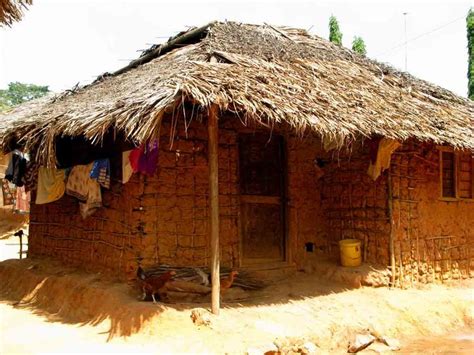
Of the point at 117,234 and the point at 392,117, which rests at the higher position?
the point at 392,117

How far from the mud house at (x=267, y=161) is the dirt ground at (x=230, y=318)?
1.77 feet

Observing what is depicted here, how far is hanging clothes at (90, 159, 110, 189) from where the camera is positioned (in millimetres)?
6746

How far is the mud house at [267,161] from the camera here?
5996 mm

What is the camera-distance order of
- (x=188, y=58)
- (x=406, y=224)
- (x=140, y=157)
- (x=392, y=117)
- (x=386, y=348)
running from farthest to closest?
(x=406, y=224)
(x=392, y=117)
(x=188, y=58)
(x=140, y=157)
(x=386, y=348)

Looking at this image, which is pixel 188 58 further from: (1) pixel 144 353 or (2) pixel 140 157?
(1) pixel 144 353

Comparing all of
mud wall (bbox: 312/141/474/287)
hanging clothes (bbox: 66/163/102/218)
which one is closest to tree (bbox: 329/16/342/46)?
mud wall (bbox: 312/141/474/287)

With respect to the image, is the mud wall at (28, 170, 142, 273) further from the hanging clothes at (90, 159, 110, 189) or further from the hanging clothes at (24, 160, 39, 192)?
the hanging clothes at (24, 160, 39, 192)

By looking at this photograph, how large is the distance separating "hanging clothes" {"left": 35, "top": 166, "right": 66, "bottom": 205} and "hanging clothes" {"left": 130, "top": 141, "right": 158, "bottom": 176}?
225 centimetres

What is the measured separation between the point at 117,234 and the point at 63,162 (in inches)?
77.1

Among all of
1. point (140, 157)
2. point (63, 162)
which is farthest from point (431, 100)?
point (63, 162)

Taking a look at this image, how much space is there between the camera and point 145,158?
616 cm

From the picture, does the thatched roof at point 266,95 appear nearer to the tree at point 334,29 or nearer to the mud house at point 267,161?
the mud house at point 267,161

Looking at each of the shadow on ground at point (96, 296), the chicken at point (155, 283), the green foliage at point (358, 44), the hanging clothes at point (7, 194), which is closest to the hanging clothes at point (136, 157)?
the chicken at point (155, 283)

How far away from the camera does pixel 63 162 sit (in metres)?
7.95
